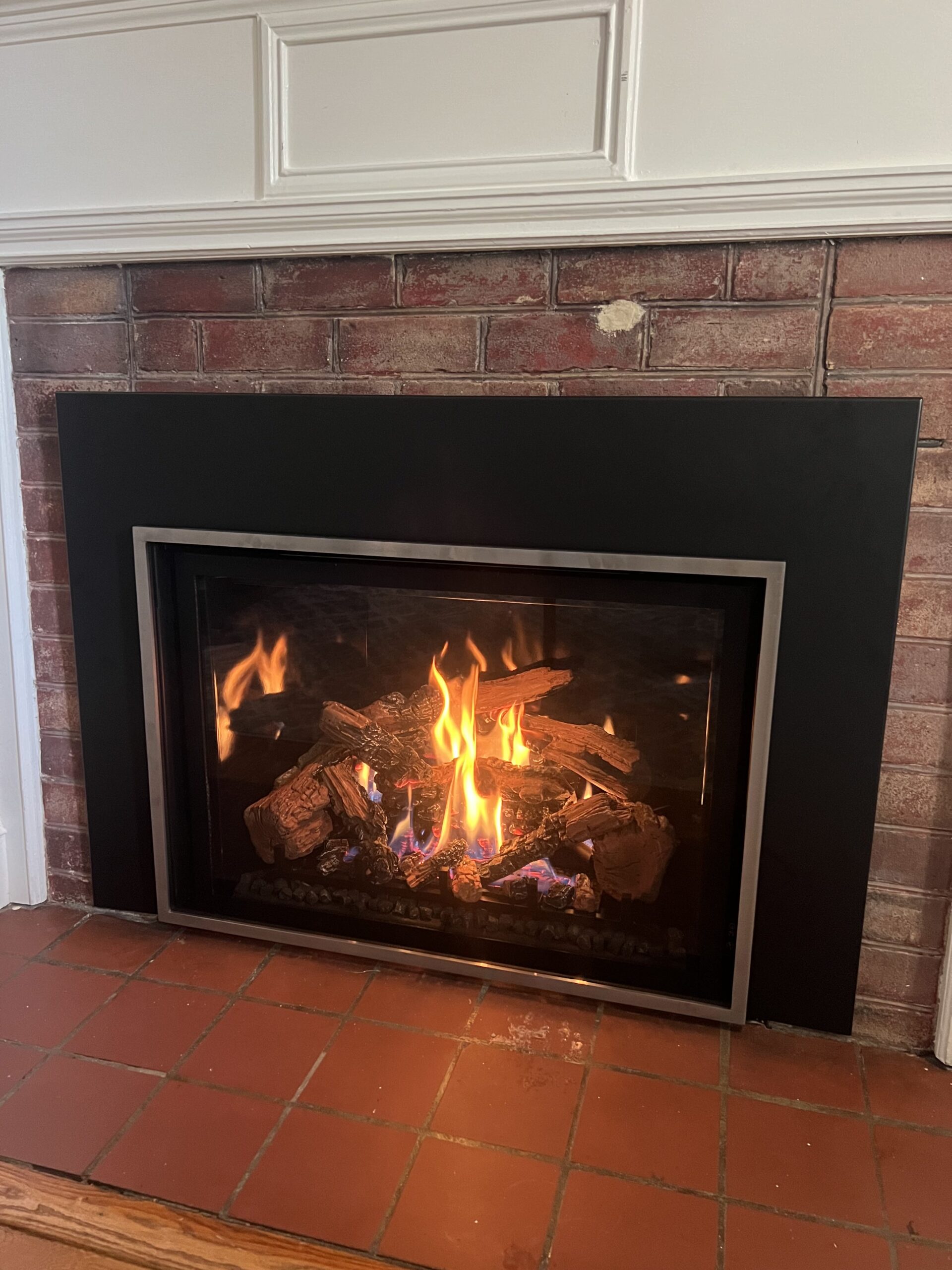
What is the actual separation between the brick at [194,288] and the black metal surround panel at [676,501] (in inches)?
6.1

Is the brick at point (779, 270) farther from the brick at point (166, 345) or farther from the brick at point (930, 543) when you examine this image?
the brick at point (166, 345)

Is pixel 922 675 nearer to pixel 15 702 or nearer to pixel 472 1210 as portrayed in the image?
pixel 472 1210

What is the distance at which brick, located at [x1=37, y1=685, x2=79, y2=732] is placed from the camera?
1858mm

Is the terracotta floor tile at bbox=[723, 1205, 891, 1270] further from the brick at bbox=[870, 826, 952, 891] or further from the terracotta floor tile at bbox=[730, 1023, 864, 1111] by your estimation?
the brick at bbox=[870, 826, 952, 891]

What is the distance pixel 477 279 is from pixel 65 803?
1282mm

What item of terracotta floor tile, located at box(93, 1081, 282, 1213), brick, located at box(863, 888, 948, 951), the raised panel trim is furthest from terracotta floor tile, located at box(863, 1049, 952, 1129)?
the raised panel trim

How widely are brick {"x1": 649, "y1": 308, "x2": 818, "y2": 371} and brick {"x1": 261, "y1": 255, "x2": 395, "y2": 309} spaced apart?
44cm

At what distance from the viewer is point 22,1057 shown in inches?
59.4

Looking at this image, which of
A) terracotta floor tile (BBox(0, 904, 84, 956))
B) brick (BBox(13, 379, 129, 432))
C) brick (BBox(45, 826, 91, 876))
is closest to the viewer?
brick (BBox(13, 379, 129, 432))

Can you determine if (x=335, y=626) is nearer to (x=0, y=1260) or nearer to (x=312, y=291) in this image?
(x=312, y=291)

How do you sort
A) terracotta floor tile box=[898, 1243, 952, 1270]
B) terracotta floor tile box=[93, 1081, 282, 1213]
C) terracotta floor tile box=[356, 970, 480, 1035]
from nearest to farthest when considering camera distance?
terracotta floor tile box=[898, 1243, 952, 1270] → terracotta floor tile box=[93, 1081, 282, 1213] → terracotta floor tile box=[356, 970, 480, 1035]

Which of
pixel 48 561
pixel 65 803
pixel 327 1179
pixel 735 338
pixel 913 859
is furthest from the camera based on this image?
pixel 65 803

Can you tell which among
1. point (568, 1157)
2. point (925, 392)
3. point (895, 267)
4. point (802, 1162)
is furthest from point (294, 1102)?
point (895, 267)

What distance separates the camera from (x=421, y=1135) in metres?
1.36
